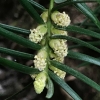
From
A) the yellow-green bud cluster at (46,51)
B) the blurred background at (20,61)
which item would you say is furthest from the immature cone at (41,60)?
the blurred background at (20,61)

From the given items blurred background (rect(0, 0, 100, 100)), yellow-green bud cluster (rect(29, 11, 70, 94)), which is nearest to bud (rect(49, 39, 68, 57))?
yellow-green bud cluster (rect(29, 11, 70, 94))

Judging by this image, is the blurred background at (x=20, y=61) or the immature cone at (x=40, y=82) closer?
the immature cone at (x=40, y=82)

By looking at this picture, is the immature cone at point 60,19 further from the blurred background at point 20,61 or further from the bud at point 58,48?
the blurred background at point 20,61

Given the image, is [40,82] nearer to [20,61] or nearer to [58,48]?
[58,48]

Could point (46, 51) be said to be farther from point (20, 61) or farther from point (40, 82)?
point (20, 61)

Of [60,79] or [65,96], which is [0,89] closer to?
[65,96]

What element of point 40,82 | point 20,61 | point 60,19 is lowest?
point 20,61

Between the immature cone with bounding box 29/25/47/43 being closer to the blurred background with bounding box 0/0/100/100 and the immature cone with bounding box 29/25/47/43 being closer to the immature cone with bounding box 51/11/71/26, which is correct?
the immature cone with bounding box 51/11/71/26

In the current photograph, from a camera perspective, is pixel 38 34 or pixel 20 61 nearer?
pixel 38 34

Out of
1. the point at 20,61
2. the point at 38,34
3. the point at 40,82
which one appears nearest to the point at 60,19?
the point at 38,34

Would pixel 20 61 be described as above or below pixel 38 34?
below
